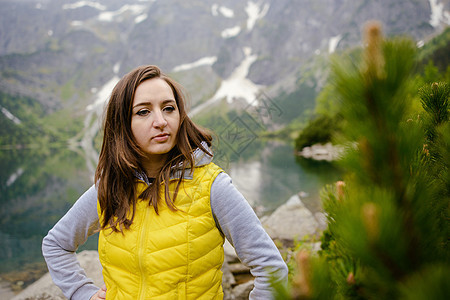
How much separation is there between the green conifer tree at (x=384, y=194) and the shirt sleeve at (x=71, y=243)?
171cm

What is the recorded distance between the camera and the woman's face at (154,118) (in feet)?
5.57

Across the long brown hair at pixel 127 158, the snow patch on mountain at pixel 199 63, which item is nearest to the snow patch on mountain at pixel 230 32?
the snow patch on mountain at pixel 199 63

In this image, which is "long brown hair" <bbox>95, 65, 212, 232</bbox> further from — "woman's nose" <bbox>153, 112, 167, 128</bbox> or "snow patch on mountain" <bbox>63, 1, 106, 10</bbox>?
"snow patch on mountain" <bbox>63, 1, 106, 10</bbox>

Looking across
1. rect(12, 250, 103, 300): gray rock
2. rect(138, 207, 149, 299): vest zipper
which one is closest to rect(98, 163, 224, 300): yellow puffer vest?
rect(138, 207, 149, 299): vest zipper

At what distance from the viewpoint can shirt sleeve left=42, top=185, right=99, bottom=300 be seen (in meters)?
1.91

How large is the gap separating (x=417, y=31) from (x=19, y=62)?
173801mm

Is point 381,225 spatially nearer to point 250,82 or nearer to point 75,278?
point 75,278

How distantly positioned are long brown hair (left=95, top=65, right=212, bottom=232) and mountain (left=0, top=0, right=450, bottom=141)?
288 ft

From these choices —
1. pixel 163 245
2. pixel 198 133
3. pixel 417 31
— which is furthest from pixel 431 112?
pixel 417 31

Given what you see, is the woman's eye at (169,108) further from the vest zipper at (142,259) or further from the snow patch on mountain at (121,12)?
the snow patch on mountain at (121,12)

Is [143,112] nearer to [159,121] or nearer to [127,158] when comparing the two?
[159,121]

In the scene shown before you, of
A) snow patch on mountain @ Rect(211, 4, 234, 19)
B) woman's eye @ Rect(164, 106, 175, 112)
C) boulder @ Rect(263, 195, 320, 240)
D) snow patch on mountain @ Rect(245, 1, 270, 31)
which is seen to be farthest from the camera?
snow patch on mountain @ Rect(211, 4, 234, 19)

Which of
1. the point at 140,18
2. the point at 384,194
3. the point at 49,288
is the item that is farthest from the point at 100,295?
the point at 140,18

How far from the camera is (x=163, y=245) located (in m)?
1.59
